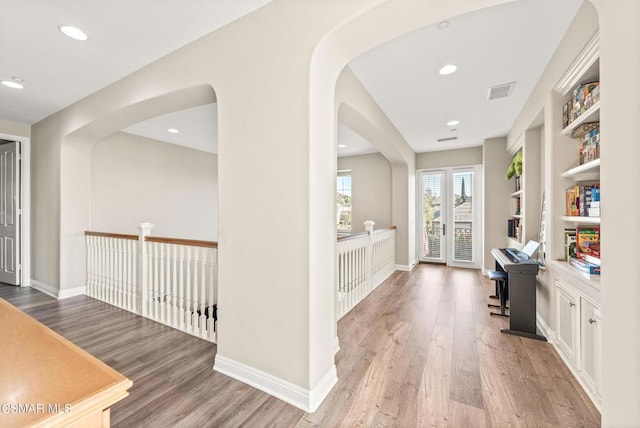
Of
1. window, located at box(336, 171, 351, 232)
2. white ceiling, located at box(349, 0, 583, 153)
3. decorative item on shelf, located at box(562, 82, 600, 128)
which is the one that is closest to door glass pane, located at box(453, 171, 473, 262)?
white ceiling, located at box(349, 0, 583, 153)

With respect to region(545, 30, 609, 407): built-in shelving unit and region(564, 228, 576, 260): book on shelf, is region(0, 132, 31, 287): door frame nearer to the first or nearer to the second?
A: region(545, 30, 609, 407): built-in shelving unit

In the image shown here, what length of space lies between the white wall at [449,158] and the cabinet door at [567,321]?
4.12 meters

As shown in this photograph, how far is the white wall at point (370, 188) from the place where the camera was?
20.8ft

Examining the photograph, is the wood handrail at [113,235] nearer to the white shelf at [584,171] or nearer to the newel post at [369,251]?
the newel post at [369,251]

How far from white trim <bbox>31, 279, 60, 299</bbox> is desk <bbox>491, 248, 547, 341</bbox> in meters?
5.78

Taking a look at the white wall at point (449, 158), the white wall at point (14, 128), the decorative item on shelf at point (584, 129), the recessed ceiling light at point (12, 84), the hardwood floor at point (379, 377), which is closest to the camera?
the hardwood floor at point (379, 377)

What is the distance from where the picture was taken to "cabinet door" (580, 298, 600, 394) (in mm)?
1738

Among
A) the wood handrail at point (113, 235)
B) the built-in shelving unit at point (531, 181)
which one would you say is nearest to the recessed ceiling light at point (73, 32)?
the wood handrail at point (113, 235)

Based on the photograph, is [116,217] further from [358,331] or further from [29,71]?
[358,331]

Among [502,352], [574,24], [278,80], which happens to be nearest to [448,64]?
[574,24]

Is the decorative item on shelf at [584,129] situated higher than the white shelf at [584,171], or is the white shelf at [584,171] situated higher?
the decorative item on shelf at [584,129]

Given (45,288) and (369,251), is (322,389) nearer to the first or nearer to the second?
(369,251)

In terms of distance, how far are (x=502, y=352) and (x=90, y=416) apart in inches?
115

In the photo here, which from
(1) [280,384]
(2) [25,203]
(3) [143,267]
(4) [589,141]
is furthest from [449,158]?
(2) [25,203]
